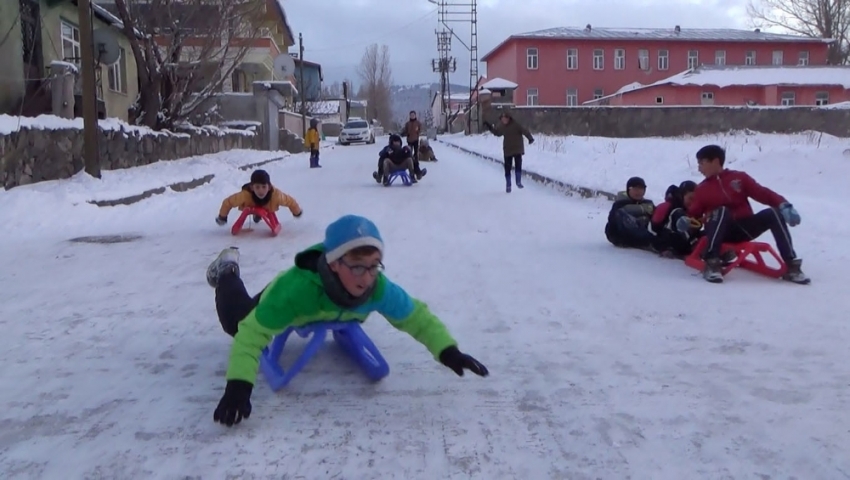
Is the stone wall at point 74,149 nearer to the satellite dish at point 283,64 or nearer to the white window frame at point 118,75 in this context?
the white window frame at point 118,75

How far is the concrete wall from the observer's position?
17109mm

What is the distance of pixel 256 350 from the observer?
3.58 m

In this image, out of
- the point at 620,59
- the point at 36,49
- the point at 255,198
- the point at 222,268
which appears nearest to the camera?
the point at 222,268

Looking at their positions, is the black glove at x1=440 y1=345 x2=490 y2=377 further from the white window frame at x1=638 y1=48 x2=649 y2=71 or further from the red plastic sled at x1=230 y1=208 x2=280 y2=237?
the white window frame at x1=638 y1=48 x2=649 y2=71

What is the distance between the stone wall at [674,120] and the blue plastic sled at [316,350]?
3733 centimetres

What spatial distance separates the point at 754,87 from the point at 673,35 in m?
15.2

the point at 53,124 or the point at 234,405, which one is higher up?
the point at 53,124

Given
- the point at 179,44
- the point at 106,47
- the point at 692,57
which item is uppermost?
the point at 692,57

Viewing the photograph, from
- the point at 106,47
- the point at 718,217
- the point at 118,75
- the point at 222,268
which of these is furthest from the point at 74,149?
the point at 718,217

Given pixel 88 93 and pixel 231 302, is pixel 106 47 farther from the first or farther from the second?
pixel 231 302

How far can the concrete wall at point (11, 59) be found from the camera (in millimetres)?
17109

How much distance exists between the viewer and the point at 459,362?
3646 millimetres

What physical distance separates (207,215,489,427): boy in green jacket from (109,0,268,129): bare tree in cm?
1742

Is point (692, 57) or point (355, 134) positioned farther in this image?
point (692, 57)
